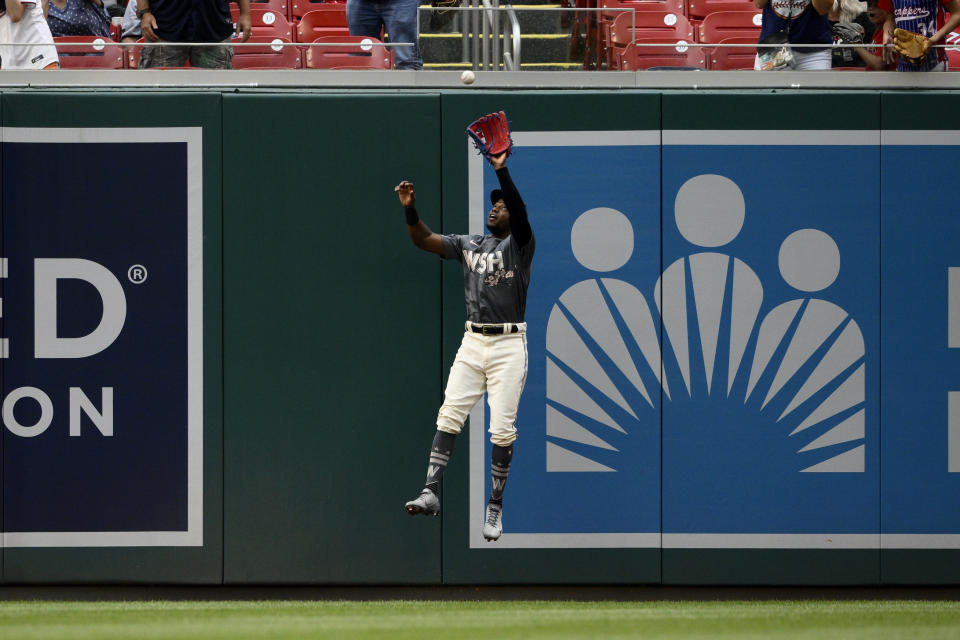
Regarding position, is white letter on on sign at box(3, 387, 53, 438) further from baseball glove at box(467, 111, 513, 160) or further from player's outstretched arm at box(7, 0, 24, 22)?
baseball glove at box(467, 111, 513, 160)

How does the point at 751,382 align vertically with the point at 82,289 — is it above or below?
below

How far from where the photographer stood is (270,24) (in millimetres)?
8406

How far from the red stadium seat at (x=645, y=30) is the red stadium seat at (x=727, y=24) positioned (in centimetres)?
19

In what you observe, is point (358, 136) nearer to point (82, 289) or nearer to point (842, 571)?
point (82, 289)

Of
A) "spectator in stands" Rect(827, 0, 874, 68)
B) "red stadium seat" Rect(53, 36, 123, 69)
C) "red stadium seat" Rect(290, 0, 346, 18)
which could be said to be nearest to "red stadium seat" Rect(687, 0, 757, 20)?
"spectator in stands" Rect(827, 0, 874, 68)

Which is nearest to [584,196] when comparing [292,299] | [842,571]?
[292,299]

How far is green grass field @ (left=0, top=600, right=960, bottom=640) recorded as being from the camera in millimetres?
6109

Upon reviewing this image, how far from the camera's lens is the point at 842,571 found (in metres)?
7.10

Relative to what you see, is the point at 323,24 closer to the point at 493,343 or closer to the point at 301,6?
the point at 301,6

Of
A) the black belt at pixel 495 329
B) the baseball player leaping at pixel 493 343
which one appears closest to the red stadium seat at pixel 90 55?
the baseball player leaping at pixel 493 343

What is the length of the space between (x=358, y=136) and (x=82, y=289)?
205 cm

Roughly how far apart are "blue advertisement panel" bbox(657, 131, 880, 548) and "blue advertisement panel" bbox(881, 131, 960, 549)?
10cm

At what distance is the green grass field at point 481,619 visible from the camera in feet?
20.0

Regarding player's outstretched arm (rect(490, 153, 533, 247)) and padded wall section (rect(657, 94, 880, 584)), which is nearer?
player's outstretched arm (rect(490, 153, 533, 247))
